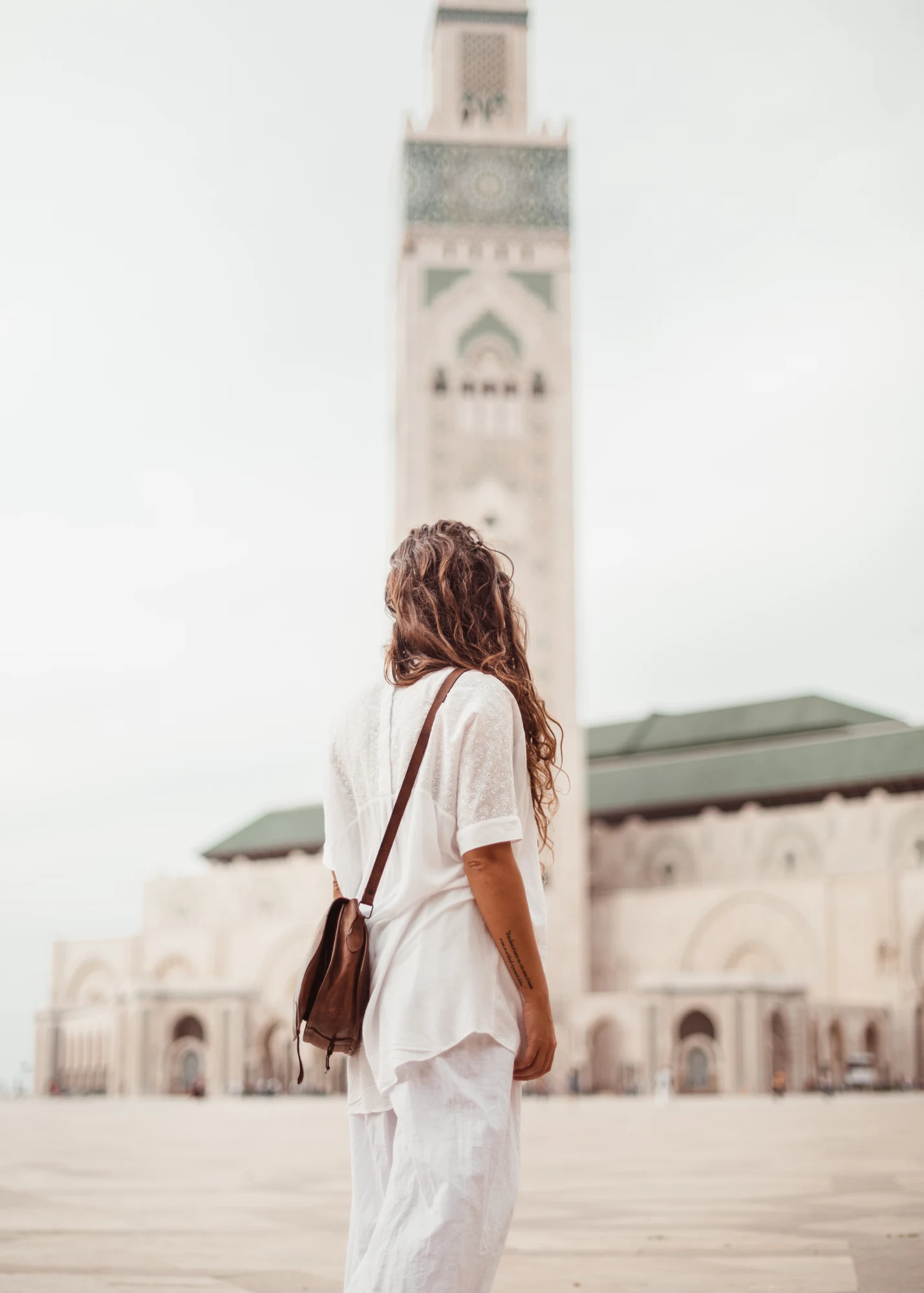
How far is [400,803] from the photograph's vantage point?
2.84 meters

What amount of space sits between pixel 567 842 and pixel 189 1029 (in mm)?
10671

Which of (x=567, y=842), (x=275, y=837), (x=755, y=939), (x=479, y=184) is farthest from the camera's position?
(x=275, y=837)

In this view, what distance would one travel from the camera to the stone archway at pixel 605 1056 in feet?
129

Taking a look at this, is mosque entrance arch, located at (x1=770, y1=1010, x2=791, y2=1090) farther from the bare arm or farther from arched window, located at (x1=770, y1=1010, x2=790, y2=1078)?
the bare arm

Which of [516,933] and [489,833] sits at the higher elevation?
[489,833]

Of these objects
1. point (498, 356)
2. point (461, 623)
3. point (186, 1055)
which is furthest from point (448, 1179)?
point (498, 356)

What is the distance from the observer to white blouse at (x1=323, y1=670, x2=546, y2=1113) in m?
2.72

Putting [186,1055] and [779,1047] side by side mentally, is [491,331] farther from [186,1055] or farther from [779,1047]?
[186,1055]

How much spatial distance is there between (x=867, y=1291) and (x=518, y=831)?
2647 mm

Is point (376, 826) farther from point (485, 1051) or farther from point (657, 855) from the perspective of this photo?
point (657, 855)

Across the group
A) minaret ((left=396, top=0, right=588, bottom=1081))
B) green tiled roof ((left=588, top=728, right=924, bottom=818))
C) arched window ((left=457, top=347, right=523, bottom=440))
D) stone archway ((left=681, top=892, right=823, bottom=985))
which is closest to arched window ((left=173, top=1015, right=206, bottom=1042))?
minaret ((left=396, top=0, right=588, bottom=1081))

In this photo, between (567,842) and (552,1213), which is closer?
(552,1213)

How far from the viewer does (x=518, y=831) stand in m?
2.77

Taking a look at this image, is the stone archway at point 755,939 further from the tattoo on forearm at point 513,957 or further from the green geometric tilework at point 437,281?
the tattoo on forearm at point 513,957
